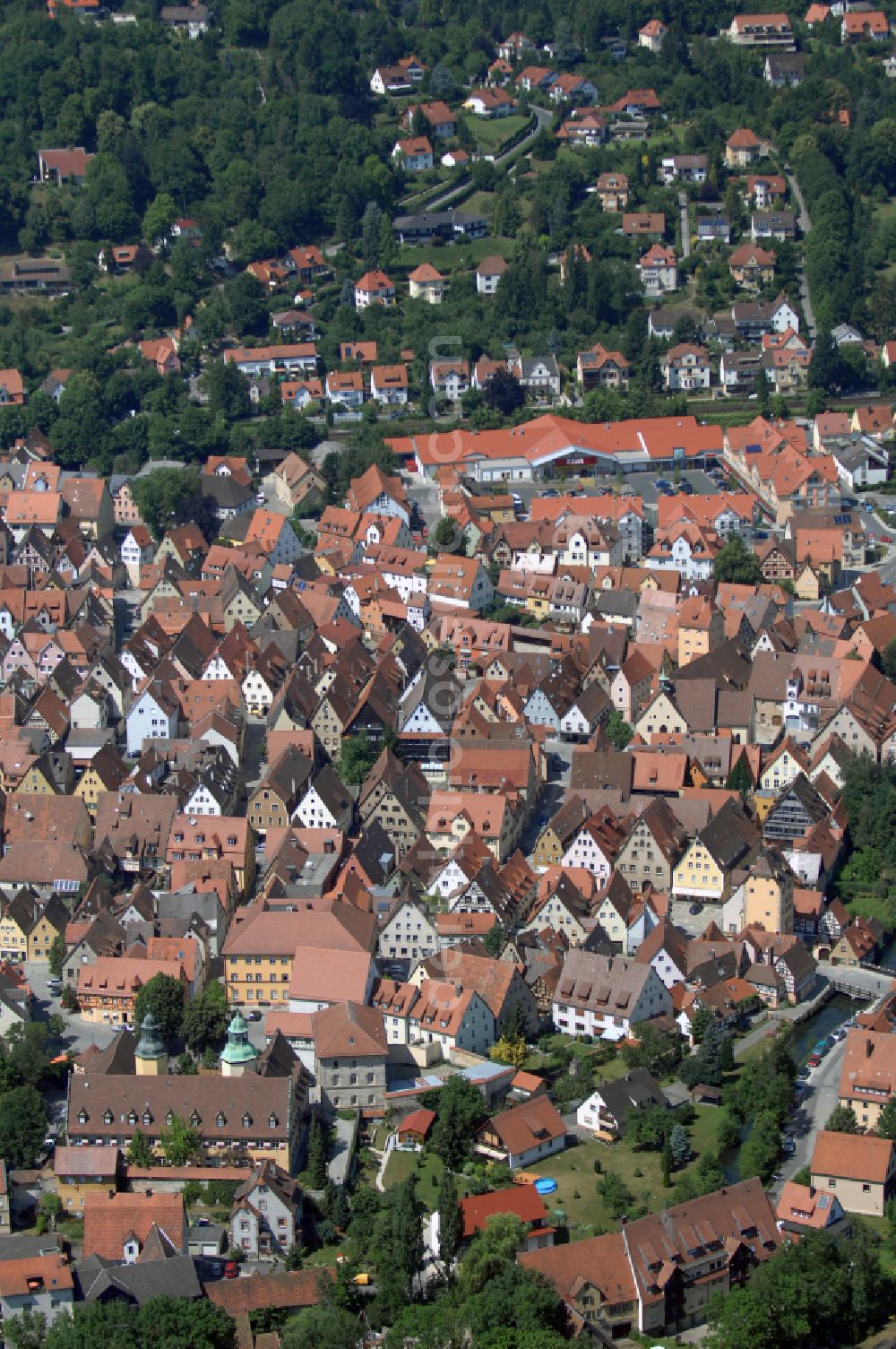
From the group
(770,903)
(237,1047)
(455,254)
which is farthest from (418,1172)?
(455,254)

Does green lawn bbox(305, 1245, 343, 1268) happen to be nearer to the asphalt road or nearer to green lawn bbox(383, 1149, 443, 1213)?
green lawn bbox(383, 1149, 443, 1213)

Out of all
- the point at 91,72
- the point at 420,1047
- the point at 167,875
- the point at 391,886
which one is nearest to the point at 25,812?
the point at 167,875

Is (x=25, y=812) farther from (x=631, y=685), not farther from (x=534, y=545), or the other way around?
(x=534, y=545)

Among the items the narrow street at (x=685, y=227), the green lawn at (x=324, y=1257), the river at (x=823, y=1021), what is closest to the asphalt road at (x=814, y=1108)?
the river at (x=823, y=1021)

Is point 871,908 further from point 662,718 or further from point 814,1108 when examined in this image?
point 814,1108

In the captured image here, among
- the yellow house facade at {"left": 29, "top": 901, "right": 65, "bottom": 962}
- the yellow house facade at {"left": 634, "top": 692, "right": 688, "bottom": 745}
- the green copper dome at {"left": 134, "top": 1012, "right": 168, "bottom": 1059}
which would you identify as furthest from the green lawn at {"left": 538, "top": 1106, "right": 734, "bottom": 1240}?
the yellow house facade at {"left": 634, "top": 692, "right": 688, "bottom": 745}

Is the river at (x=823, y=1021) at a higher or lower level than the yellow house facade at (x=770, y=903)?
lower

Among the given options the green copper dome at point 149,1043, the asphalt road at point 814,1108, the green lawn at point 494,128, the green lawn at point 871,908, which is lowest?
the green lawn at point 871,908

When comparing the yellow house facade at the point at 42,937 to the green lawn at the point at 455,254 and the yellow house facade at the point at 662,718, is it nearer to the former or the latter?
the yellow house facade at the point at 662,718
